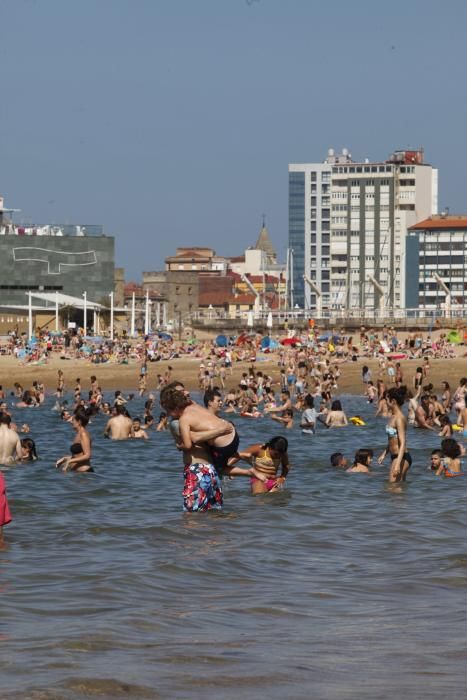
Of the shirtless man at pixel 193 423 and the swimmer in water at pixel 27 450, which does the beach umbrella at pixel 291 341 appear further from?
the shirtless man at pixel 193 423

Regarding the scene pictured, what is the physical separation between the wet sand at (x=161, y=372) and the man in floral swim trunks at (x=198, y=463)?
111 ft

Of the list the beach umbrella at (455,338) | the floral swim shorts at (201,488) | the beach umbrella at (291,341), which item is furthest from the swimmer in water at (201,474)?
the beach umbrella at (455,338)

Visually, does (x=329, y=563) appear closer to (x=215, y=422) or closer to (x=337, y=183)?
(x=215, y=422)

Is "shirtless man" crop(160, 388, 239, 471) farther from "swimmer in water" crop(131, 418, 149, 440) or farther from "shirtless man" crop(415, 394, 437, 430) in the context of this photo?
"shirtless man" crop(415, 394, 437, 430)

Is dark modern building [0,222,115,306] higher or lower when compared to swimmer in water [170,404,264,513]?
higher

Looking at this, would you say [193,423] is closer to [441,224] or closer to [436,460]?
[436,460]

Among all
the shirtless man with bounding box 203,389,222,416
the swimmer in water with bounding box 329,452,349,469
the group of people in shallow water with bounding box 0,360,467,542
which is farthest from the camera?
the swimmer in water with bounding box 329,452,349,469

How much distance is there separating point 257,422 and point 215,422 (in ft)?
67.4

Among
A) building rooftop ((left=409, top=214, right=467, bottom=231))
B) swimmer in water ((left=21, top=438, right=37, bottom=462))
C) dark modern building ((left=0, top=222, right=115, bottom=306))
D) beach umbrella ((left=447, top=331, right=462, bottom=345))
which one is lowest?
swimmer in water ((left=21, top=438, right=37, bottom=462))

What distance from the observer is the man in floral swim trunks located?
10891 millimetres

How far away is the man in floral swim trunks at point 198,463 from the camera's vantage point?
10.9 m

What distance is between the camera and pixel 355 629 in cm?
771

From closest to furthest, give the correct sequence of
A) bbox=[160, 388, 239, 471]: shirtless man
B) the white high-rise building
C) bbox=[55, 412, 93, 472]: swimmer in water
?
bbox=[160, 388, 239, 471]: shirtless man, bbox=[55, 412, 93, 472]: swimmer in water, the white high-rise building

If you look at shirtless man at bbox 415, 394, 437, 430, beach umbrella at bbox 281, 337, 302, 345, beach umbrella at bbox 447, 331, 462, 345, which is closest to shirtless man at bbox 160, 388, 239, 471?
shirtless man at bbox 415, 394, 437, 430
